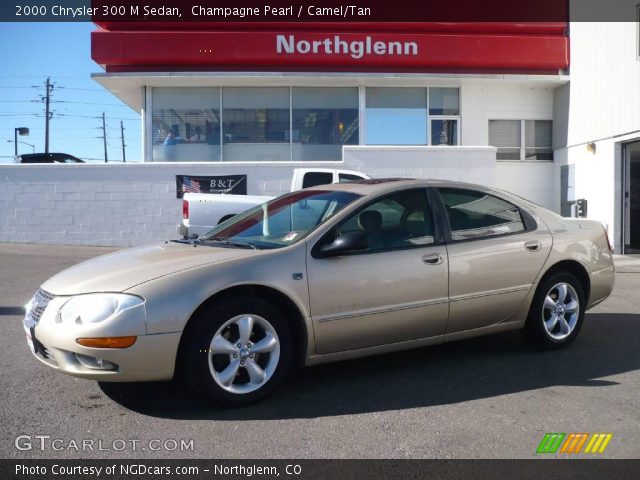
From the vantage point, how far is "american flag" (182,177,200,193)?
16078 millimetres

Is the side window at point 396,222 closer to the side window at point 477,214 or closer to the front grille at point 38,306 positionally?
the side window at point 477,214

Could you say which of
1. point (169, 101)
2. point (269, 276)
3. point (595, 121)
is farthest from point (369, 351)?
point (169, 101)

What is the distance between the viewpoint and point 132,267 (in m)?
4.25

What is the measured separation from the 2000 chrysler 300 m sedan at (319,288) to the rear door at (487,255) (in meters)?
0.01

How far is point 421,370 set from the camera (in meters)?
5.08

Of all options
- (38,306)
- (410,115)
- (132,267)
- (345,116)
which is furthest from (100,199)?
(132,267)

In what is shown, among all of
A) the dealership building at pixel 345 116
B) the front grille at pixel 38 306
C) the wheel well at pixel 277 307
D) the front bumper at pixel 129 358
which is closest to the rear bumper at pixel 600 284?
the wheel well at pixel 277 307

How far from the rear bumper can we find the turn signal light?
4.17m

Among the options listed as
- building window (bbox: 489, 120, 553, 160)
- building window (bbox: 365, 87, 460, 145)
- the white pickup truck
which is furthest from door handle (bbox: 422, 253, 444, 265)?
building window (bbox: 489, 120, 553, 160)

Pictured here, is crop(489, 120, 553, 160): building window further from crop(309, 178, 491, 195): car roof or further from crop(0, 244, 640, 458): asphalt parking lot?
crop(309, 178, 491, 195): car roof

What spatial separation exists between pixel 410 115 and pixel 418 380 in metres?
14.5

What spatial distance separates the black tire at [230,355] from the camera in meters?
4.00
